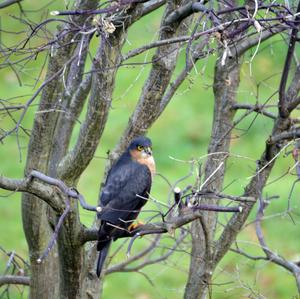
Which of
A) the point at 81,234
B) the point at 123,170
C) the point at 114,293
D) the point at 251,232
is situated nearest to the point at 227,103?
the point at 123,170

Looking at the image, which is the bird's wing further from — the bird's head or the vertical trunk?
the vertical trunk

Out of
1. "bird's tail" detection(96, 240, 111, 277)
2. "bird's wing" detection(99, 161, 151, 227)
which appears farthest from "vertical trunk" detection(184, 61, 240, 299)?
"bird's tail" detection(96, 240, 111, 277)

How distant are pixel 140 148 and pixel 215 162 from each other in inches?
26.2

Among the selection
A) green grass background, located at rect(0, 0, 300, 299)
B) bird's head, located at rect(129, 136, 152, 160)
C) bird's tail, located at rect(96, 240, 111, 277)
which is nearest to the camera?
bird's tail, located at rect(96, 240, 111, 277)

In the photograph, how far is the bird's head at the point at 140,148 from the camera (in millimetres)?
6164

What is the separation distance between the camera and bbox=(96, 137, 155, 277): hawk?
19.8 feet

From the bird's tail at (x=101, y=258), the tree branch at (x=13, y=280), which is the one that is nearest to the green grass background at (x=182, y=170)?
the tree branch at (x=13, y=280)

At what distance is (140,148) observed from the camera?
20.9ft

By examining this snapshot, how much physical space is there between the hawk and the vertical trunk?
1.65 ft

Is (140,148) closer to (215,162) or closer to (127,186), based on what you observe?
(127,186)

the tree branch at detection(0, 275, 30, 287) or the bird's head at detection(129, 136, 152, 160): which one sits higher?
the bird's head at detection(129, 136, 152, 160)

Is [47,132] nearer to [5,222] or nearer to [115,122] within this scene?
[5,222]

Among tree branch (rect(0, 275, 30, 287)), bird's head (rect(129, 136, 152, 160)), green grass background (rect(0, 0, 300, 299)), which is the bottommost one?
tree branch (rect(0, 275, 30, 287))

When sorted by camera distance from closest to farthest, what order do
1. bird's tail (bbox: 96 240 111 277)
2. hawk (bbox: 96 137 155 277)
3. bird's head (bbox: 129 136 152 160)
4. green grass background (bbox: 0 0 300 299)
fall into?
bird's tail (bbox: 96 240 111 277), hawk (bbox: 96 137 155 277), bird's head (bbox: 129 136 152 160), green grass background (bbox: 0 0 300 299)
